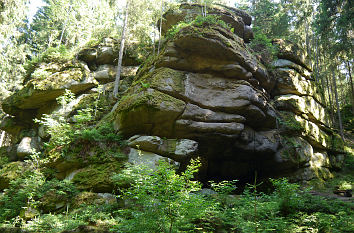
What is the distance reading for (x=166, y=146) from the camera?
9.34 meters

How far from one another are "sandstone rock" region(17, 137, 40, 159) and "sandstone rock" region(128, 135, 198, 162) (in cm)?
871

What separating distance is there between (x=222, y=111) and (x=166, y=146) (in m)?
3.20

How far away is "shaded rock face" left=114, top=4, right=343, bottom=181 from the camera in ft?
31.4

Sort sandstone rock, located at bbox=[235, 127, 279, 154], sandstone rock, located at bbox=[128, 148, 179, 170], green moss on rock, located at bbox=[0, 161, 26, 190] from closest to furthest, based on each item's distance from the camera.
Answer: sandstone rock, located at bbox=[128, 148, 179, 170] < green moss on rock, located at bbox=[0, 161, 26, 190] < sandstone rock, located at bbox=[235, 127, 279, 154]

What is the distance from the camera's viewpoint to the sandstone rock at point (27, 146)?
1392cm

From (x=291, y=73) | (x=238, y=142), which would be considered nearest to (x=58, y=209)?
(x=238, y=142)

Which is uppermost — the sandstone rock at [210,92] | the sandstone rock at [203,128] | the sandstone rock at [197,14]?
the sandstone rock at [197,14]

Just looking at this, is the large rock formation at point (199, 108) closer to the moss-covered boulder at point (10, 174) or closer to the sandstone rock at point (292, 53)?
the sandstone rock at point (292, 53)

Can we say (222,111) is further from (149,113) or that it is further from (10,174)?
(10,174)

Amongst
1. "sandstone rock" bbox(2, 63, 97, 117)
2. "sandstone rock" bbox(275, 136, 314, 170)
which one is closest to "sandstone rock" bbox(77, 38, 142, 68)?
"sandstone rock" bbox(2, 63, 97, 117)

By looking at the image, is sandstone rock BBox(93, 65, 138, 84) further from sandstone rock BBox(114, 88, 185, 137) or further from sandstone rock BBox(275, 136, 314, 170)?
sandstone rock BBox(275, 136, 314, 170)

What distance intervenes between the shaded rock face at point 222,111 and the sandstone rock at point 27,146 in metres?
7.68

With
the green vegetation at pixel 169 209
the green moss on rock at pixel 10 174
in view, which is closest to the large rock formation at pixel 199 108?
the green moss on rock at pixel 10 174

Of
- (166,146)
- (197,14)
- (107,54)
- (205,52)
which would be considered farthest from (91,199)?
(197,14)
